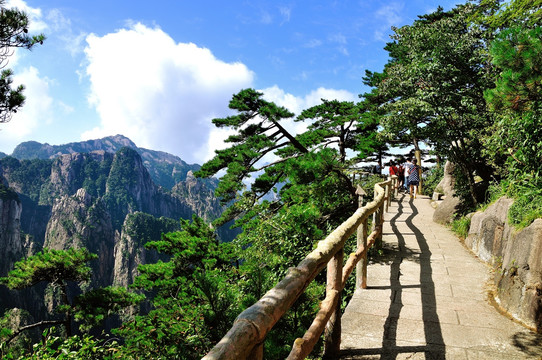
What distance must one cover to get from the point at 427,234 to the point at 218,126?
8.68 metres

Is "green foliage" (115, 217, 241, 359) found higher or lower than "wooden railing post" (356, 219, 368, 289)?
lower

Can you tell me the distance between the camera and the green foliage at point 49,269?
13836 mm

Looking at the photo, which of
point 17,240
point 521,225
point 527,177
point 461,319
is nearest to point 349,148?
point 527,177

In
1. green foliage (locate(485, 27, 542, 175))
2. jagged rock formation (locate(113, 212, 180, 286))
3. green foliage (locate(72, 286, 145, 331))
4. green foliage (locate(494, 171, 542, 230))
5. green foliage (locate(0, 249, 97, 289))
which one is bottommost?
jagged rock formation (locate(113, 212, 180, 286))

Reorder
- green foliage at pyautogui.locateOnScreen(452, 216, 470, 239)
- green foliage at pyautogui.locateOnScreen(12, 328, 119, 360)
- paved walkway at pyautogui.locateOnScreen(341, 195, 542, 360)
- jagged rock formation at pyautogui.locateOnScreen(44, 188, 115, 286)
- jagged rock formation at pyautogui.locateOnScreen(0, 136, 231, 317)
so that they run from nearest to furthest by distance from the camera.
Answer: paved walkway at pyautogui.locateOnScreen(341, 195, 542, 360), green foliage at pyautogui.locateOnScreen(12, 328, 119, 360), green foliage at pyautogui.locateOnScreen(452, 216, 470, 239), jagged rock formation at pyautogui.locateOnScreen(0, 136, 231, 317), jagged rock formation at pyautogui.locateOnScreen(44, 188, 115, 286)

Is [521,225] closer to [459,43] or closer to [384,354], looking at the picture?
[384,354]

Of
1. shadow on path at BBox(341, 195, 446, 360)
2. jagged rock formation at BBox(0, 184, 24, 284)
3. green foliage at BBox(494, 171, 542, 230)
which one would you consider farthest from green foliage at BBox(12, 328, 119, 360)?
jagged rock formation at BBox(0, 184, 24, 284)

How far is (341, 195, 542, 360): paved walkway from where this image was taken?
2.93 meters

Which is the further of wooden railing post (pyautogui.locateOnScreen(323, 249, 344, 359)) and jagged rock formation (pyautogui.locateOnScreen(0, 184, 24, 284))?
jagged rock formation (pyautogui.locateOnScreen(0, 184, 24, 284))

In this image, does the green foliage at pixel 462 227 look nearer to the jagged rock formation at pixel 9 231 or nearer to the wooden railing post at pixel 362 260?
the wooden railing post at pixel 362 260

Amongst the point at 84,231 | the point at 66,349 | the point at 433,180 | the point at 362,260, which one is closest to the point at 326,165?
the point at 362,260

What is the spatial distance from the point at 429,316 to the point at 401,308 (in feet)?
A: 1.01

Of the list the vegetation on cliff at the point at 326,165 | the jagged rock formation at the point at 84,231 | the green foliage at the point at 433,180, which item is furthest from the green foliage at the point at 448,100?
the jagged rock formation at the point at 84,231

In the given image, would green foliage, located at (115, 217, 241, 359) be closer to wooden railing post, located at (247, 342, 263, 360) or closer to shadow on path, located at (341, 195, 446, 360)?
shadow on path, located at (341, 195, 446, 360)
